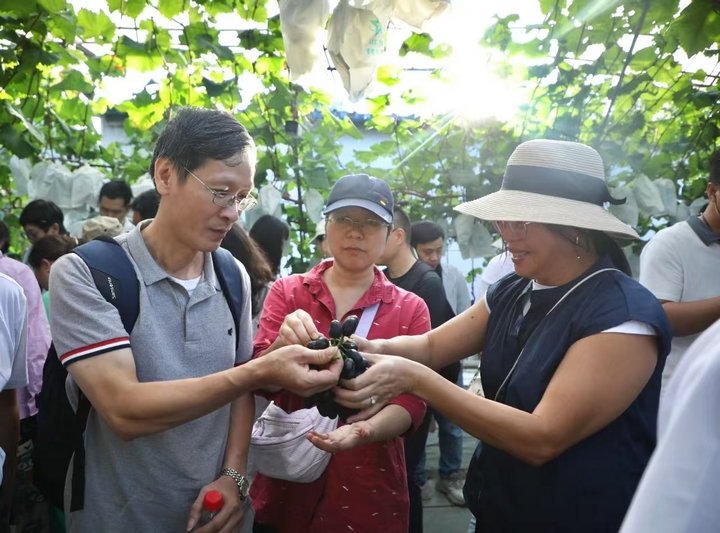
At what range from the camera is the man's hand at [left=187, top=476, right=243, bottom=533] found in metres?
2.06

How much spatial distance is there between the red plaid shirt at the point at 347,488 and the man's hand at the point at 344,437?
256 millimetres

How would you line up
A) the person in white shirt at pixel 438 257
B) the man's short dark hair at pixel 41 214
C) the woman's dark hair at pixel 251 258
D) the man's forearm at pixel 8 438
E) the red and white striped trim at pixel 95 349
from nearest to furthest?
the red and white striped trim at pixel 95 349, the man's forearm at pixel 8 438, the woman's dark hair at pixel 251 258, the man's short dark hair at pixel 41 214, the person in white shirt at pixel 438 257

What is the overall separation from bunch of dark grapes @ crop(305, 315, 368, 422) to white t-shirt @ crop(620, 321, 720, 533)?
1.28 m

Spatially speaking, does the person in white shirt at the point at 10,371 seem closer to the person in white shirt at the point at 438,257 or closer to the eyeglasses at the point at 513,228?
the eyeglasses at the point at 513,228

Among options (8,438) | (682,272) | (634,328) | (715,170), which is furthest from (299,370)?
(715,170)

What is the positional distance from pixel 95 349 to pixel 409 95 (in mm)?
4777

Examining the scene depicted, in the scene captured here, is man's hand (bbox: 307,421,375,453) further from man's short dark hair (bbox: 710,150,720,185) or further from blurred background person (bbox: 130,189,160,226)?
blurred background person (bbox: 130,189,160,226)

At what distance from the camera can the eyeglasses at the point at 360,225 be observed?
2.88 meters

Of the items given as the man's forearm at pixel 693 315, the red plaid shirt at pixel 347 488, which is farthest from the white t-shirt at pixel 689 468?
the man's forearm at pixel 693 315

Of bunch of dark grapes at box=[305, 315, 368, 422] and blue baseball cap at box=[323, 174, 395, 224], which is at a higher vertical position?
blue baseball cap at box=[323, 174, 395, 224]

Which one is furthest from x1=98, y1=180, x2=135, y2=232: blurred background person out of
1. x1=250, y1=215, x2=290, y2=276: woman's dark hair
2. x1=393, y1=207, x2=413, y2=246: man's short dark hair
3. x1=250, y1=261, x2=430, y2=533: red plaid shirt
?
x1=250, y1=261, x2=430, y2=533: red plaid shirt

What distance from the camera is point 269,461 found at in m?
2.43

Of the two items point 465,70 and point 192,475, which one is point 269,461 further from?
point 465,70

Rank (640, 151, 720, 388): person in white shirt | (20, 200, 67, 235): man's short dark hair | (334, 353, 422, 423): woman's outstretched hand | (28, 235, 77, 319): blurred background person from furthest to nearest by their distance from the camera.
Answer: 1. (20, 200, 67, 235): man's short dark hair
2. (28, 235, 77, 319): blurred background person
3. (640, 151, 720, 388): person in white shirt
4. (334, 353, 422, 423): woman's outstretched hand
